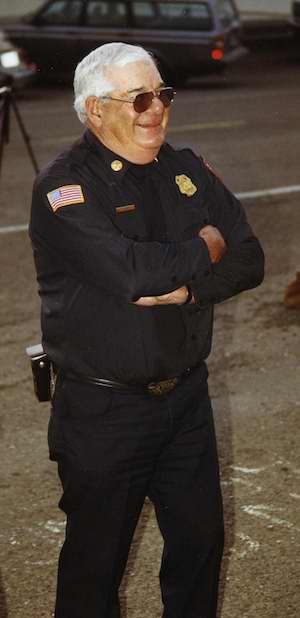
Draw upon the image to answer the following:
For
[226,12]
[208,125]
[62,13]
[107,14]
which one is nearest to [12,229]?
[208,125]

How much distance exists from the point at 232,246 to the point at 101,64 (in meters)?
0.73

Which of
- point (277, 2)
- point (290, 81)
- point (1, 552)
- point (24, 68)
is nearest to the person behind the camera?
point (1, 552)

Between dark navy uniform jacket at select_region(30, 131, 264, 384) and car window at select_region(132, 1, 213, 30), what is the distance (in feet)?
53.7

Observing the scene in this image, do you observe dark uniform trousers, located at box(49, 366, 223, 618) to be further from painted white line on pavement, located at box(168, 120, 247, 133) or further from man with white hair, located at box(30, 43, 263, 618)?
painted white line on pavement, located at box(168, 120, 247, 133)

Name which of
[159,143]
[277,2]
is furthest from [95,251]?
[277,2]

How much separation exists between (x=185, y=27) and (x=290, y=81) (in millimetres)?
2457

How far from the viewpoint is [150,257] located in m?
3.15

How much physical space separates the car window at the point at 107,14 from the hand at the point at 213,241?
16.9 meters

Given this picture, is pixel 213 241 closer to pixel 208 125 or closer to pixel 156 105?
pixel 156 105

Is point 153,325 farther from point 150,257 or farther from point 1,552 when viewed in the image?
point 1,552

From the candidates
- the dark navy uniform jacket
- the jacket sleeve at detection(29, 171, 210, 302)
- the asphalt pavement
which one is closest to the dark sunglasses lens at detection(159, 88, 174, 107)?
the dark navy uniform jacket

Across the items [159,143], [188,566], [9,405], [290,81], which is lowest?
[290,81]

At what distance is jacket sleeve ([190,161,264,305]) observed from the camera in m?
3.34

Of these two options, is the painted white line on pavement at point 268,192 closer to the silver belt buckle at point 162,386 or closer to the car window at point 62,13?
the silver belt buckle at point 162,386
